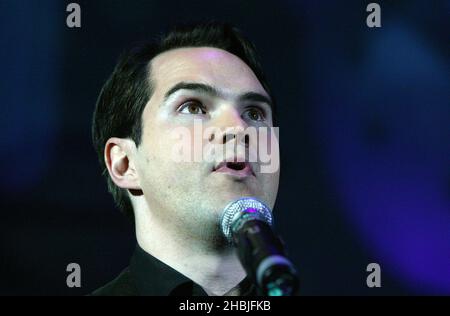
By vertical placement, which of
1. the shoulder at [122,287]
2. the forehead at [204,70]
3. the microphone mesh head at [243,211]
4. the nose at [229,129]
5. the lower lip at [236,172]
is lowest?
the shoulder at [122,287]

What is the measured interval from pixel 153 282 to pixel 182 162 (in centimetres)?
42

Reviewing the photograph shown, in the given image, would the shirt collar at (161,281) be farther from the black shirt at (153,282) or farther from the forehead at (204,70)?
the forehead at (204,70)

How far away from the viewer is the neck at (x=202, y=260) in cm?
200

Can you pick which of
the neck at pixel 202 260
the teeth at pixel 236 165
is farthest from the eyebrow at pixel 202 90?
the neck at pixel 202 260

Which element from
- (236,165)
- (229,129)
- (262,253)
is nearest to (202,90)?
(229,129)

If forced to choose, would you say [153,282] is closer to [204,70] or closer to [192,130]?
[192,130]

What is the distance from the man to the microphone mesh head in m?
0.13

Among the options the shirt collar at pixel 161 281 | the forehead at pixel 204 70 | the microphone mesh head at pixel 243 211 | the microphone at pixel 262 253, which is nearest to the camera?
the microphone at pixel 262 253

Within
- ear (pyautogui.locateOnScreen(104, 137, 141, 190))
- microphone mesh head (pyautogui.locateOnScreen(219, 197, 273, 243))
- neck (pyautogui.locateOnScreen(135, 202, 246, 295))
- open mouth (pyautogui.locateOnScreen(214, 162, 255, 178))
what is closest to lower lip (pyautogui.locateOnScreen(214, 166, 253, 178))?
open mouth (pyautogui.locateOnScreen(214, 162, 255, 178))

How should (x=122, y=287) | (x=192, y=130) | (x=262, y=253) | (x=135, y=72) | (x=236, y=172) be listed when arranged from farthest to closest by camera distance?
(x=135, y=72) < (x=122, y=287) < (x=192, y=130) < (x=236, y=172) < (x=262, y=253)

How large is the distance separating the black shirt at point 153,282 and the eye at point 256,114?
0.57 metres

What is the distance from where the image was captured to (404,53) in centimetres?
259

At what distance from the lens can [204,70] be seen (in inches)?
84.3

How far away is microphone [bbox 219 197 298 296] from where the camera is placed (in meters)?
1.25
